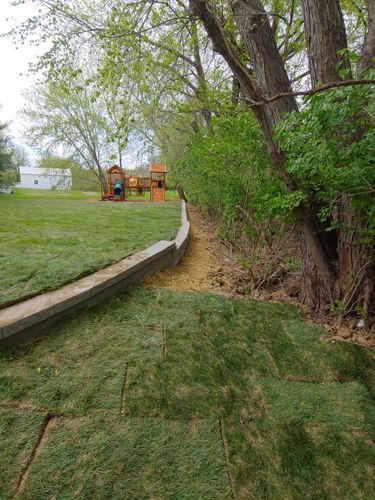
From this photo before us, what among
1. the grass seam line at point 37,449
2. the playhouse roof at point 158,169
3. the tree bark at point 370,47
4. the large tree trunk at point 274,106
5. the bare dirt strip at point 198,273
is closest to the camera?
the grass seam line at point 37,449

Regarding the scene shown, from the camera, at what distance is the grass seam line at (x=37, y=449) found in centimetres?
99

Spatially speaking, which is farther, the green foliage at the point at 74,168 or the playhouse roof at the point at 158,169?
the green foliage at the point at 74,168

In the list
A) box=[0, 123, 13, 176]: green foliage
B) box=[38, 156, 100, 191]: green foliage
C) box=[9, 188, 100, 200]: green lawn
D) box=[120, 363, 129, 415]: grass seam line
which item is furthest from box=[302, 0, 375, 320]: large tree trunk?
box=[38, 156, 100, 191]: green foliage

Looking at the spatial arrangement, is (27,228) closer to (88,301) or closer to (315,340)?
(88,301)

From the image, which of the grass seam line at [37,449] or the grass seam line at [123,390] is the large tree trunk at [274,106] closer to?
the grass seam line at [123,390]

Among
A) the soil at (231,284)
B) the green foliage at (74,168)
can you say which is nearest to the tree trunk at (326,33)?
the soil at (231,284)

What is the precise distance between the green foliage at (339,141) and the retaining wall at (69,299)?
1803mm

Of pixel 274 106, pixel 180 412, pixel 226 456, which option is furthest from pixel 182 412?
pixel 274 106

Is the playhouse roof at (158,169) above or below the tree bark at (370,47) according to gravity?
above

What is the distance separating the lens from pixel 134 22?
3541 mm

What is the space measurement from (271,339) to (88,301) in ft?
5.25

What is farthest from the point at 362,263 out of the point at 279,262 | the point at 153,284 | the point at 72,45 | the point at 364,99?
the point at 72,45

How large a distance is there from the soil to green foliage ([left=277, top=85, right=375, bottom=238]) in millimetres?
991

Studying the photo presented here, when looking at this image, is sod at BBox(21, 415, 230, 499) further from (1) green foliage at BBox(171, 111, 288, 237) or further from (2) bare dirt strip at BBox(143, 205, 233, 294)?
(1) green foliage at BBox(171, 111, 288, 237)
